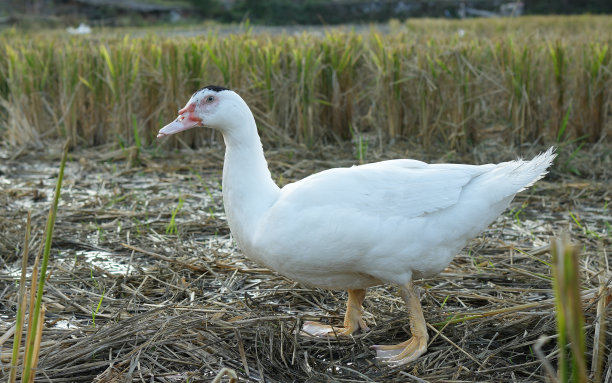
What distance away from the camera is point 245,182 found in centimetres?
295

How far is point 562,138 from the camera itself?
687cm

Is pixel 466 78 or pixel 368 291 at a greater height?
pixel 466 78

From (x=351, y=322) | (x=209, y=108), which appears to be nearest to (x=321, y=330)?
(x=351, y=322)

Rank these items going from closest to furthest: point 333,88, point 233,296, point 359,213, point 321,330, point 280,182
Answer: point 359,213 → point 321,330 → point 233,296 → point 280,182 → point 333,88

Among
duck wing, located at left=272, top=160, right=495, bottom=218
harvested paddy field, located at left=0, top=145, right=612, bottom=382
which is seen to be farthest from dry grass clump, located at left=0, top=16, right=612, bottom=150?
duck wing, located at left=272, top=160, right=495, bottom=218

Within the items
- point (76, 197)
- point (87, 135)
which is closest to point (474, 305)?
point (76, 197)

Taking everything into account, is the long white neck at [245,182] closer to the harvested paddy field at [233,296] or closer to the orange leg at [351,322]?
the harvested paddy field at [233,296]

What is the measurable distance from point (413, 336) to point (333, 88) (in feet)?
14.2

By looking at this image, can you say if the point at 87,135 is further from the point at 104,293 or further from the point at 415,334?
the point at 415,334

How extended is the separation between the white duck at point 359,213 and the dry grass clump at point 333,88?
11.7 feet

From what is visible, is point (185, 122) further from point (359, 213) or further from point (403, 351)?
point (403, 351)

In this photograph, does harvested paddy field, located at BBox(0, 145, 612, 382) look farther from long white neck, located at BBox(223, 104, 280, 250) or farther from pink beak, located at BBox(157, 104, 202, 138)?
pink beak, located at BBox(157, 104, 202, 138)

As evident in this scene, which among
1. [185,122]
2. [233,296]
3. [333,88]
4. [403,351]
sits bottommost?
[233,296]

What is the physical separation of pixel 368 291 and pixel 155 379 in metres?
1.42
